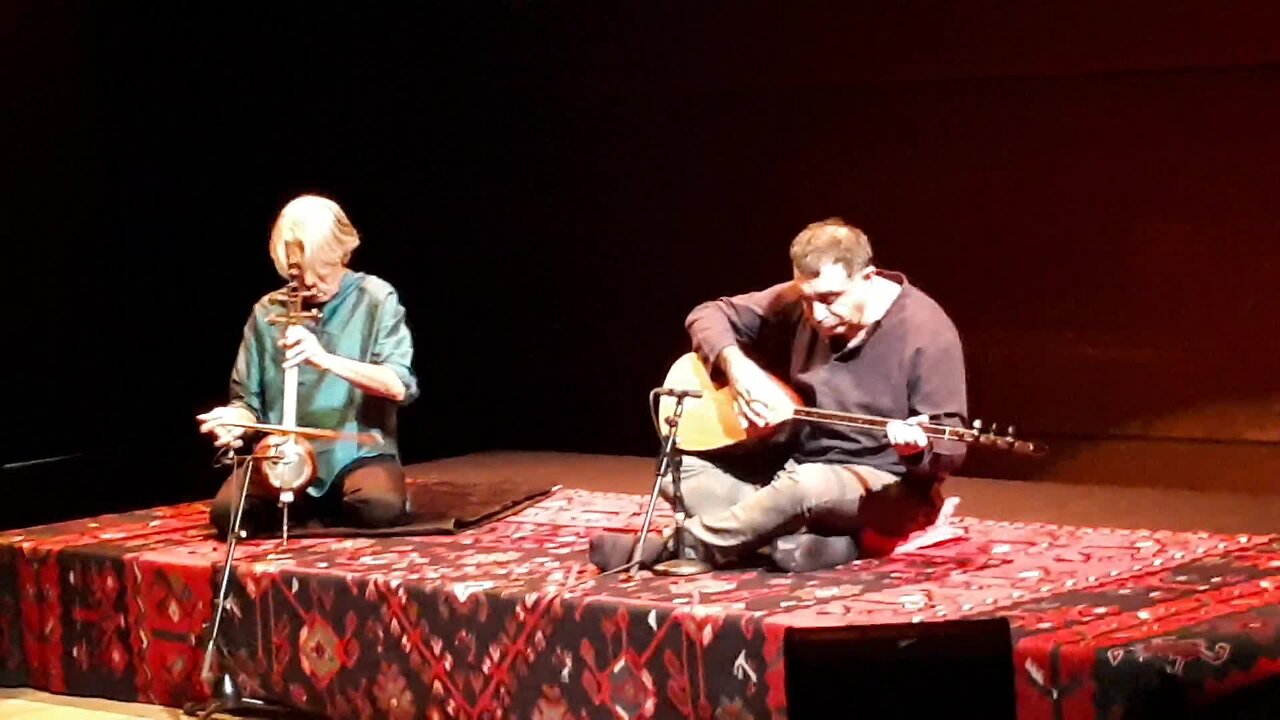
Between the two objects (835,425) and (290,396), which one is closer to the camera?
(835,425)

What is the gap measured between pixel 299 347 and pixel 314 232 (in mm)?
399

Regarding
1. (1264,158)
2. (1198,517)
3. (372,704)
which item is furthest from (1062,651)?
(1264,158)

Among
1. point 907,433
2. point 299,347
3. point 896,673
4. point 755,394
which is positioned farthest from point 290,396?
point 896,673

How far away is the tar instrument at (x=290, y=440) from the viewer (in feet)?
13.0

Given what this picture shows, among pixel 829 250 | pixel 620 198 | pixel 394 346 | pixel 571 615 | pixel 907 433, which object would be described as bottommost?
pixel 571 615

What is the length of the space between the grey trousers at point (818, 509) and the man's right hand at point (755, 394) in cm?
14

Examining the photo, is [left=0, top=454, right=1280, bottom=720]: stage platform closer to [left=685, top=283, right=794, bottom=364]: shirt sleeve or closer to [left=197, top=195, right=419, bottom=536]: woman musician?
[left=197, top=195, right=419, bottom=536]: woman musician

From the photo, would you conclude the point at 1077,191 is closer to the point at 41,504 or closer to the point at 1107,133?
the point at 1107,133

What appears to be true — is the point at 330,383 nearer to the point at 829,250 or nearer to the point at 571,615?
the point at 571,615

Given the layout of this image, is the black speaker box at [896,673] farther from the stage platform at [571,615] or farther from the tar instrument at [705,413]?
the tar instrument at [705,413]

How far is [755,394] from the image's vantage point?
362 centimetres

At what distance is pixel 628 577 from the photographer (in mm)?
3559

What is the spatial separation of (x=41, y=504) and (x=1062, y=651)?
4.09 metres

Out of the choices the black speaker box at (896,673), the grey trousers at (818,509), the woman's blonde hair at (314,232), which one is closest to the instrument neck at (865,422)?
the grey trousers at (818,509)
